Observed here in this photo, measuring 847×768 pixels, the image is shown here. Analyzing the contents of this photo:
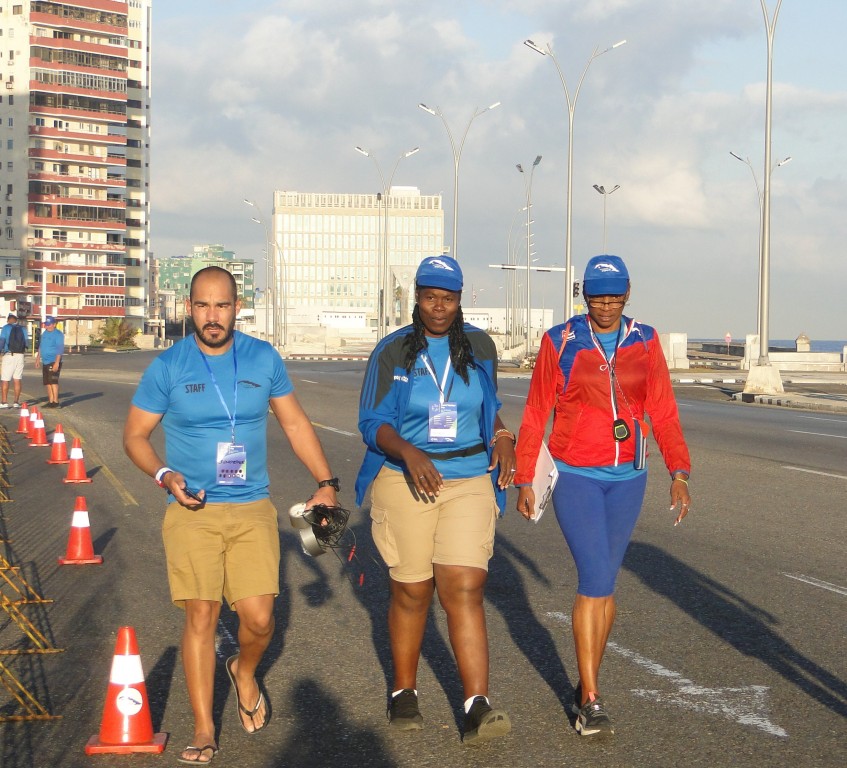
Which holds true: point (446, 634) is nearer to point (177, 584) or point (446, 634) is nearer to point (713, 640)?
point (713, 640)

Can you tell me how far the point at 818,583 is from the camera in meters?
8.41

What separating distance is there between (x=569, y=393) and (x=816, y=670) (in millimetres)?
1952

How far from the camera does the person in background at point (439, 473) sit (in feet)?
16.9

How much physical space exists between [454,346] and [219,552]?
1.27m

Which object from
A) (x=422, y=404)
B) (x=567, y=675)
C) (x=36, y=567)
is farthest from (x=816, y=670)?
(x=36, y=567)

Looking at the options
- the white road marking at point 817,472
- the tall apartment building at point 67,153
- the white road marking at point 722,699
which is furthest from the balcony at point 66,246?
the white road marking at point 722,699

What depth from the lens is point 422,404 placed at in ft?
17.0

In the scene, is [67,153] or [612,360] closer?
[612,360]

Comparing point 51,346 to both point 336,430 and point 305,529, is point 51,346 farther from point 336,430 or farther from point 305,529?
point 305,529

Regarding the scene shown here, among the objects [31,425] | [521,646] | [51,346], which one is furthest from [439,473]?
[51,346]

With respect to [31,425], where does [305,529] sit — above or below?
above

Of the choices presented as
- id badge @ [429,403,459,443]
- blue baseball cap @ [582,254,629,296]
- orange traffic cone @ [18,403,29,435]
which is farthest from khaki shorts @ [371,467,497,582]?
orange traffic cone @ [18,403,29,435]

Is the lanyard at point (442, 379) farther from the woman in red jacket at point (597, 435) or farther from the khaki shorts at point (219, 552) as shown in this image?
the khaki shorts at point (219, 552)

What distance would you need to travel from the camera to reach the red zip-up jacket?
17.7ft
